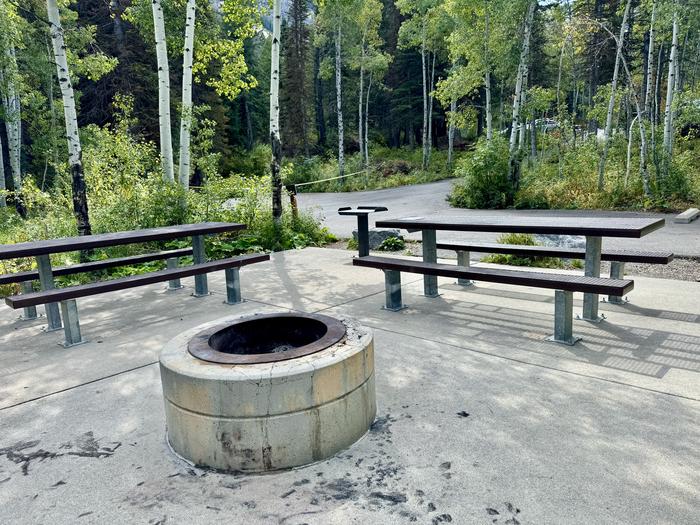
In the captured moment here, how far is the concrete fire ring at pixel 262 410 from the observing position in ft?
7.49

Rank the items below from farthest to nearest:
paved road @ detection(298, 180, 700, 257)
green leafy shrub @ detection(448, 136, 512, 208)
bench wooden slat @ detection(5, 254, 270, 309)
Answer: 1. green leafy shrub @ detection(448, 136, 512, 208)
2. paved road @ detection(298, 180, 700, 257)
3. bench wooden slat @ detection(5, 254, 270, 309)

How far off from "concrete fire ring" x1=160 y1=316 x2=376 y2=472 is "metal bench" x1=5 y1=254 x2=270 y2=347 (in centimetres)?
234

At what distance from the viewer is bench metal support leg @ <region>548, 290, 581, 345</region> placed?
3.78 meters

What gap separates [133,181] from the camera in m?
8.82

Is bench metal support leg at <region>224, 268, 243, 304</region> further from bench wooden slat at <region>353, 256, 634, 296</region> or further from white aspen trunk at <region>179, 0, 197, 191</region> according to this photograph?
white aspen trunk at <region>179, 0, 197, 191</region>

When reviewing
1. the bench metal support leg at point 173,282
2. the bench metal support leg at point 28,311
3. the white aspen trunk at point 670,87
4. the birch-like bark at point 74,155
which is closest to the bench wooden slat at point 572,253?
the bench metal support leg at point 173,282

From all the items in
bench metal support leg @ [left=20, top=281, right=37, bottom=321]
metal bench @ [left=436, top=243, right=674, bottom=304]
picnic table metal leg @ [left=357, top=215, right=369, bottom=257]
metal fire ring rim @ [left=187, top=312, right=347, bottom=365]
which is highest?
picnic table metal leg @ [left=357, top=215, right=369, bottom=257]

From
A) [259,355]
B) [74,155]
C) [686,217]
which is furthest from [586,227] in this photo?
[686,217]

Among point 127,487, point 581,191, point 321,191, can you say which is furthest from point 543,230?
point 321,191

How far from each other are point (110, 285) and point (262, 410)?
120 inches

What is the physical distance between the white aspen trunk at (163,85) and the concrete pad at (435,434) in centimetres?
499

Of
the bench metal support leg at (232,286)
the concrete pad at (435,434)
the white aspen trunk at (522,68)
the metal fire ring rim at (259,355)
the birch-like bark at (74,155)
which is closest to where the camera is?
the concrete pad at (435,434)

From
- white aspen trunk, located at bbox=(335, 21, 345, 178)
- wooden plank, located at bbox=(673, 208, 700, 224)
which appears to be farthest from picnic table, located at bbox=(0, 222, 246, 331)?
white aspen trunk, located at bbox=(335, 21, 345, 178)

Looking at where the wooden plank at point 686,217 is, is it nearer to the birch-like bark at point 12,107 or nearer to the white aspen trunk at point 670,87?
the white aspen trunk at point 670,87
